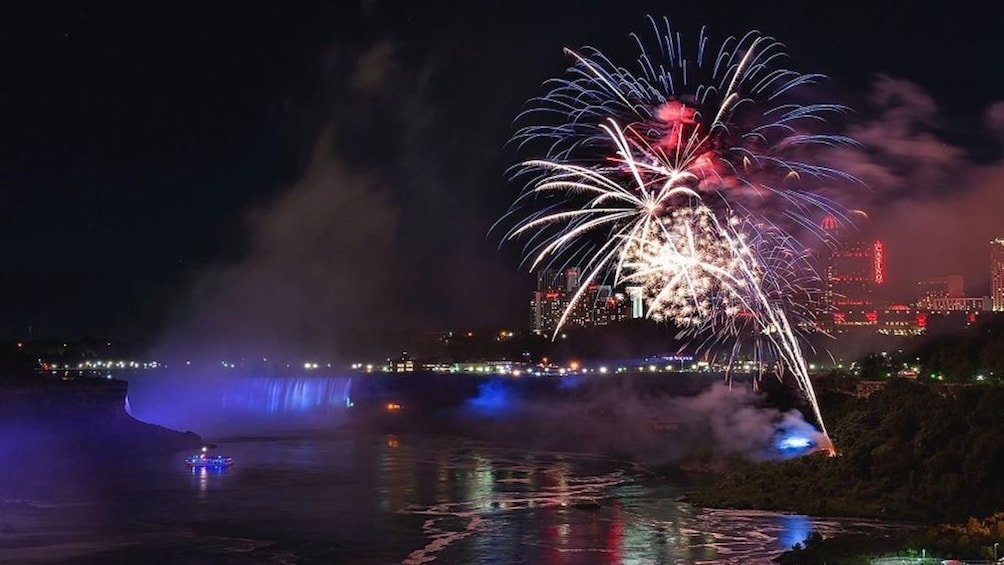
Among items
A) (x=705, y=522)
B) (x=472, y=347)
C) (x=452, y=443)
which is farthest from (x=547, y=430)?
(x=472, y=347)

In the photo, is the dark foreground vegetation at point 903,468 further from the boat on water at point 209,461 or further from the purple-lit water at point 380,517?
the boat on water at point 209,461

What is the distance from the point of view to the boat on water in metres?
56.8

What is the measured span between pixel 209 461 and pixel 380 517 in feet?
68.0

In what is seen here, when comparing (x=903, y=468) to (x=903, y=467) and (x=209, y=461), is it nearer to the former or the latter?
(x=903, y=467)

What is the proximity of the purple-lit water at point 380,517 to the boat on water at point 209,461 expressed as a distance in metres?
0.71

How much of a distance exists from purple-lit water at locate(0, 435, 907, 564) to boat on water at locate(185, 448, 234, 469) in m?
0.71

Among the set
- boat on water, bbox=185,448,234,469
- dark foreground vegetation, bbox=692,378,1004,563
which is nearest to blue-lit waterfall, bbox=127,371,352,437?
boat on water, bbox=185,448,234,469

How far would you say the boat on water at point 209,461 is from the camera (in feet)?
186

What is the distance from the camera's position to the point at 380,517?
129 feet

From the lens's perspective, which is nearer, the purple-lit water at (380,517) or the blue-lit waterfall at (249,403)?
the purple-lit water at (380,517)

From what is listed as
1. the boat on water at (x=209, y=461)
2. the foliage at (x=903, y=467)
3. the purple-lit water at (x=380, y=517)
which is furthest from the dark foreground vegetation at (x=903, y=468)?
the boat on water at (x=209, y=461)

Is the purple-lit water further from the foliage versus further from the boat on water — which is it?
the foliage

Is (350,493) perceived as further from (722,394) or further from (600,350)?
(600,350)


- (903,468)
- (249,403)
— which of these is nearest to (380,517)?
(903,468)
